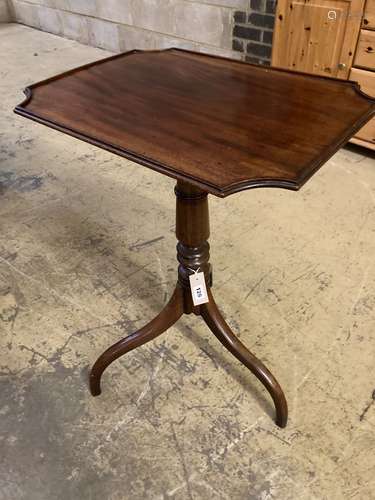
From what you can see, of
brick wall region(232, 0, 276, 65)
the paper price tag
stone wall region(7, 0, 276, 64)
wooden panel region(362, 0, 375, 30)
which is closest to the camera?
the paper price tag

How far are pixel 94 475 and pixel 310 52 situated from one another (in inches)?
84.9

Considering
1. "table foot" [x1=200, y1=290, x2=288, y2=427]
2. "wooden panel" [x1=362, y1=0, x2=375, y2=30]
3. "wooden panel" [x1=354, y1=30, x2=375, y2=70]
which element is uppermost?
"wooden panel" [x1=362, y1=0, x2=375, y2=30]

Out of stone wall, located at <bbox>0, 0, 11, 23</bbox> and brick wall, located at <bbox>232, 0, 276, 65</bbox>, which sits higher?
brick wall, located at <bbox>232, 0, 276, 65</bbox>

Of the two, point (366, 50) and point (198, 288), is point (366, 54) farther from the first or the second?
point (198, 288)

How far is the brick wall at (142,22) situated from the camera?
3010mm

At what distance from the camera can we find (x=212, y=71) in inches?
51.3

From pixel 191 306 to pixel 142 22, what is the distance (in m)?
3.02

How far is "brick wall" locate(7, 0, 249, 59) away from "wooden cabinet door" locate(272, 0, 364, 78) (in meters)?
0.63

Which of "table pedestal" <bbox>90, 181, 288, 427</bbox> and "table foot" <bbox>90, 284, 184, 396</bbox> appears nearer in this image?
"table pedestal" <bbox>90, 181, 288, 427</bbox>

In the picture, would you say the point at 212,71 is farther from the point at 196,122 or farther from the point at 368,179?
the point at 368,179

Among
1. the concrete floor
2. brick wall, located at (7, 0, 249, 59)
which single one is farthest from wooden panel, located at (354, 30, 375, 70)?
brick wall, located at (7, 0, 249, 59)

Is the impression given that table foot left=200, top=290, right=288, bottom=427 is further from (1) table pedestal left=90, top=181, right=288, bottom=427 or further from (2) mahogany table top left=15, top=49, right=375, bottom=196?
(2) mahogany table top left=15, top=49, right=375, bottom=196

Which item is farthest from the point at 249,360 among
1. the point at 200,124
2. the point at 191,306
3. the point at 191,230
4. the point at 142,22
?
the point at 142,22

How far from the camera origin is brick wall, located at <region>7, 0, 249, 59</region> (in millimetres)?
3010
